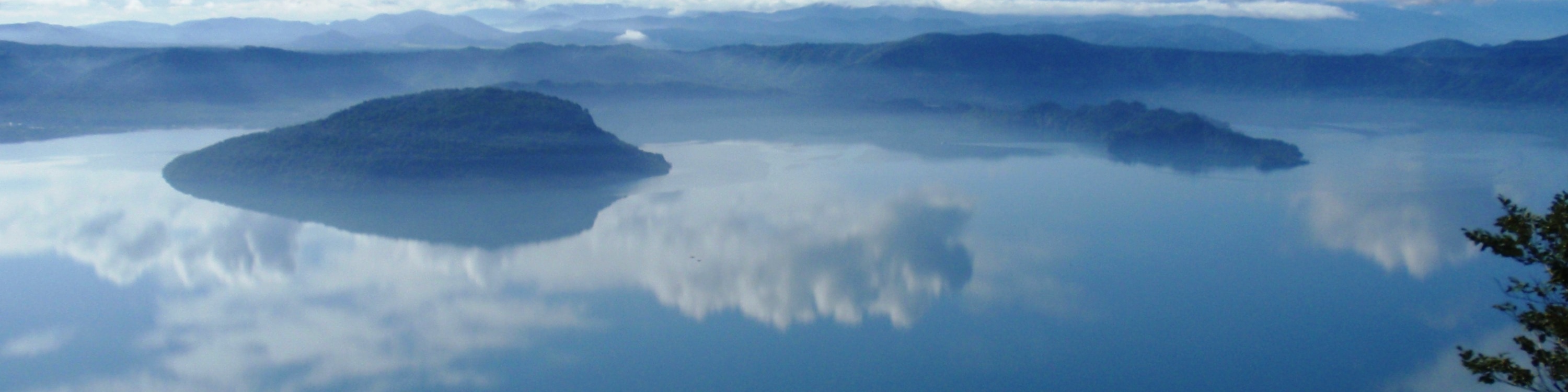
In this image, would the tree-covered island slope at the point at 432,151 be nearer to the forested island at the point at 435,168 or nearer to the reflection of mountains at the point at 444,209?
the forested island at the point at 435,168

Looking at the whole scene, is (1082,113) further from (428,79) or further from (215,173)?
(428,79)

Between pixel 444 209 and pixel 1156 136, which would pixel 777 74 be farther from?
pixel 444 209

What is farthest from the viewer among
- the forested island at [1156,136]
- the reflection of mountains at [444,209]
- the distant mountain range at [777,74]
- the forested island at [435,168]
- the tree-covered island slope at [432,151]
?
the distant mountain range at [777,74]

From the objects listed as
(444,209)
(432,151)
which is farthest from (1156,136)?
(444,209)

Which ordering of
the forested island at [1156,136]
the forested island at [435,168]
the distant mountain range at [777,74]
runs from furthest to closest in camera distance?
the distant mountain range at [777,74] < the forested island at [1156,136] < the forested island at [435,168]

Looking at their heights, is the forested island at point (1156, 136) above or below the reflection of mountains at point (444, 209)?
above

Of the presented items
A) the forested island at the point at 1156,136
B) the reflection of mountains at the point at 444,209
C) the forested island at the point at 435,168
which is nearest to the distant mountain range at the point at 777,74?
the forested island at the point at 1156,136
